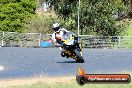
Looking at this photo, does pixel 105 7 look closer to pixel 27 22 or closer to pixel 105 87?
pixel 27 22

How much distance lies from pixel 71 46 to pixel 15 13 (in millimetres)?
26260

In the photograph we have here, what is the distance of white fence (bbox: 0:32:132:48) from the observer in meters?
42.2

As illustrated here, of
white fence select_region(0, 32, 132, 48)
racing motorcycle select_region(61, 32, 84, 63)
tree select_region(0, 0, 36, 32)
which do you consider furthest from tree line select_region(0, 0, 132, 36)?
racing motorcycle select_region(61, 32, 84, 63)

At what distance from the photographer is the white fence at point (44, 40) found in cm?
4225

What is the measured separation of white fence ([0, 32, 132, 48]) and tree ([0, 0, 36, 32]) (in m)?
3.18

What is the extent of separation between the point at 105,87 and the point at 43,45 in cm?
3092

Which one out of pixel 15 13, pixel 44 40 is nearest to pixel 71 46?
pixel 44 40

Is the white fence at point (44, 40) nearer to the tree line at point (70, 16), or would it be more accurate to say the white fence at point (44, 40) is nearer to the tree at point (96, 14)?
the tree at point (96, 14)

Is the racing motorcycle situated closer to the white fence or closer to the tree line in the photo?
the white fence

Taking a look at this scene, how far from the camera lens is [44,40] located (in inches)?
1757

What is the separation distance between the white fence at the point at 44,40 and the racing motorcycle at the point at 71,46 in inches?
667

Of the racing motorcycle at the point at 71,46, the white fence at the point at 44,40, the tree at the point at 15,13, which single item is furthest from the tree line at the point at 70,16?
the racing motorcycle at the point at 71,46

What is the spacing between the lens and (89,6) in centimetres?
4503

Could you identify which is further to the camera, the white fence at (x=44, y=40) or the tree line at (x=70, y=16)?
the tree line at (x=70, y=16)
